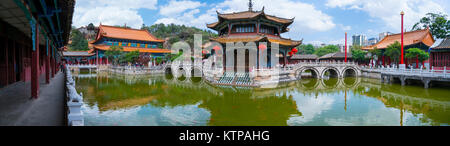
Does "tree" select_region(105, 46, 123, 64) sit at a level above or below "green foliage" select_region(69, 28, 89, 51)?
below

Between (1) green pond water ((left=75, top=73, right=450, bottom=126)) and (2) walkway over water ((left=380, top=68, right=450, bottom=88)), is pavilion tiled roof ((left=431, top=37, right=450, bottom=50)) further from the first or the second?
(1) green pond water ((left=75, top=73, right=450, bottom=126))

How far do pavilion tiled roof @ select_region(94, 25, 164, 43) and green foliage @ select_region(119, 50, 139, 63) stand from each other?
5950mm

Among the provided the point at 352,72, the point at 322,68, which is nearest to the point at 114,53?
the point at 322,68

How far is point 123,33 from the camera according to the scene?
4312cm

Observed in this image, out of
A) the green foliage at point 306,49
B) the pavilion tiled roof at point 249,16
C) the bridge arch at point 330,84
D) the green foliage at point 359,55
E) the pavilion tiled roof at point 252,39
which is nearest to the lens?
the bridge arch at point 330,84

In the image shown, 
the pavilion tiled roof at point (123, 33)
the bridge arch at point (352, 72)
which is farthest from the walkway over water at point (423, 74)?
the pavilion tiled roof at point (123, 33)

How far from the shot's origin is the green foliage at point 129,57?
1403 inches

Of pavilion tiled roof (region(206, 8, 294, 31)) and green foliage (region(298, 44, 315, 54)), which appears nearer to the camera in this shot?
pavilion tiled roof (region(206, 8, 294, 31))

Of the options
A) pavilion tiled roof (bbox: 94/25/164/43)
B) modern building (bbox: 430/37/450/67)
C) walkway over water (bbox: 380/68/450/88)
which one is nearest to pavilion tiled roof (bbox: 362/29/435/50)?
modern building (bbox: 430/37/450/67)

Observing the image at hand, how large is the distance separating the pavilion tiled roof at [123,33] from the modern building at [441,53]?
133ft

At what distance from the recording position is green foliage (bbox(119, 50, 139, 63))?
35.6 metres

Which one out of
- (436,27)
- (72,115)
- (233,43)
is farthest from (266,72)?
(436,27)

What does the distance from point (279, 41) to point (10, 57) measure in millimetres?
20264

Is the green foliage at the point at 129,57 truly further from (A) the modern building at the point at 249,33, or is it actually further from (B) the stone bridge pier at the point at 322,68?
(B) the stone bridge pier at the point at 322,68
